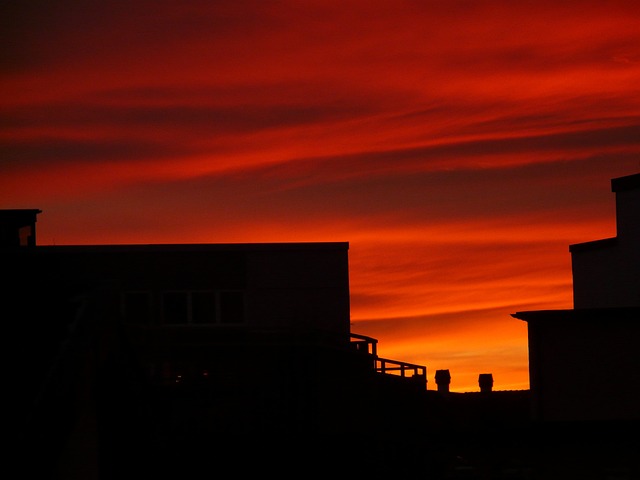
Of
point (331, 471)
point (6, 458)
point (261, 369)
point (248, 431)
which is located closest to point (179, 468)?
point (331, 471)

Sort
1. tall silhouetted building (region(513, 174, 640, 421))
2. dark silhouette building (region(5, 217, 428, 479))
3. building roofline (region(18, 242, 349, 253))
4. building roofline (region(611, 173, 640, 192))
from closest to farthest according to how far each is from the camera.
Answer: dark silhouette building (region(5, 217, 428, 479)) → tall silhouetted building (region(513, 174, 640, 421)) → building roofline (region(611, 173, 640, 192)) → building roofline (region(18, 242, 349, 253))

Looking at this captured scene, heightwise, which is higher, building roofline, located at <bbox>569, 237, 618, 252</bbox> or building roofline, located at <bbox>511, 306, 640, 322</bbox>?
building roofline, located at <bbox>569, 237, 618, 252</bbox>

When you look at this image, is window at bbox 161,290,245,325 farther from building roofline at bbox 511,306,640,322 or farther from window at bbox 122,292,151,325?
building roofline at bbox 511,306,640,322

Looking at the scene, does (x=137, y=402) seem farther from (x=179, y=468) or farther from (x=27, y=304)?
(x=179, y=468)

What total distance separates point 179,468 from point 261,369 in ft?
Answer: 40.6

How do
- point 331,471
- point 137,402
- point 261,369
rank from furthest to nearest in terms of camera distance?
point 261,369 → point 331,471 → point 137,402

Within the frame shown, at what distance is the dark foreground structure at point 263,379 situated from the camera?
10641mm

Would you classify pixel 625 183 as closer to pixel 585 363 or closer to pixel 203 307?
pixel 585 363

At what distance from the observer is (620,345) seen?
2591 cm

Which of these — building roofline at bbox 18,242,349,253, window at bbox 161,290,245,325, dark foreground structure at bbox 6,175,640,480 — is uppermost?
building roofline at bbox 18,242,349,253

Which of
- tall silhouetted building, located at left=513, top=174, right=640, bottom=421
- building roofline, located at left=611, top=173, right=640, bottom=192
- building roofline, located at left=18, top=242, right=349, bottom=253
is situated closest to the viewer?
tall silhouetted building, located at left=513, top=174, right=640, bottom=421

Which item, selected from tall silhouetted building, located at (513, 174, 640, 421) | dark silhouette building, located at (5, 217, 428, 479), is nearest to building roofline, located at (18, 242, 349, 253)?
dark silhouette building, located at (5, 217, 428, 479)

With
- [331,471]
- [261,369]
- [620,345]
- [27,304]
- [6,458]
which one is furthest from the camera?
[261,369]

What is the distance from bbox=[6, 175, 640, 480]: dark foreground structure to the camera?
34.9 feet
